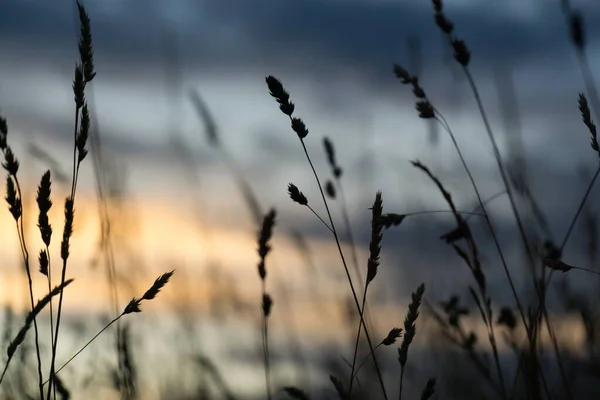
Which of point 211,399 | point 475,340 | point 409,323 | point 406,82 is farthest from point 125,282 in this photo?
point 409,323

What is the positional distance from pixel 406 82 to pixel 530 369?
838 mm

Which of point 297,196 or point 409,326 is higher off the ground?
point 297,196

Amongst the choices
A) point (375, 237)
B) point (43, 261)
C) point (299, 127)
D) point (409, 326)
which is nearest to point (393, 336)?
point (409, 326)

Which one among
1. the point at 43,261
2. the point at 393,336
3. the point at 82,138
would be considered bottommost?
the point at 393,336

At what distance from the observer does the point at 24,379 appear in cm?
312

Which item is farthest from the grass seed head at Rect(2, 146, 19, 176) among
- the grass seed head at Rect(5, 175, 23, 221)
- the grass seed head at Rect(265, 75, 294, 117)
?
the grass seed head at Rect(265, 75, 294, 117)

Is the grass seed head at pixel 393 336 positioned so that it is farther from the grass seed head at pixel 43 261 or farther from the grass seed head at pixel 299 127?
the grass seed head at pixel 43 261

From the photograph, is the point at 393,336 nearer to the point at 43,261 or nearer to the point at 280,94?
the point at 280,94

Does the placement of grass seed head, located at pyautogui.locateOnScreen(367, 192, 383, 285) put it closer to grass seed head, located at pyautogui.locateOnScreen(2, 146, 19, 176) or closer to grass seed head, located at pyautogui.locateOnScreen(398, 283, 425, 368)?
grass seed head, located at pyautogui.locateOnScreen(398, 283, 425, 368)

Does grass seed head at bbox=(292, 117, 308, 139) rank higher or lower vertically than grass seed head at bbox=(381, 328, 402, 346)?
higher

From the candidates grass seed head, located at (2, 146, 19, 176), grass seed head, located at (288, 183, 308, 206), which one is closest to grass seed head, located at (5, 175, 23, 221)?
grass seed head, located at (2, 146, 19, 176)

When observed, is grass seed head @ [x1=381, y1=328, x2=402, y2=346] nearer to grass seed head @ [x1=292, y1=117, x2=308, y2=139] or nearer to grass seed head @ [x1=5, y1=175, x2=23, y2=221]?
grass seed head @ [x1=292, y1=117, x2=308, y2=139]

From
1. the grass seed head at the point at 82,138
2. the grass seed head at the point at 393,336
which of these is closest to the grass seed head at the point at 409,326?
the grass seed head at the point at 393,336

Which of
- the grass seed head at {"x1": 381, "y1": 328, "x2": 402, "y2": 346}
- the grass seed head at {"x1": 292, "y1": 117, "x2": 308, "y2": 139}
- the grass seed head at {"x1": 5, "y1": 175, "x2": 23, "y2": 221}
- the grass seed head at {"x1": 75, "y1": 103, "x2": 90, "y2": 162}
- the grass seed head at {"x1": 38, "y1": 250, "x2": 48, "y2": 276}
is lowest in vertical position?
the grass seed head at {"x1": 381, "y1": 328, "x2": 402, "y2": 346}
